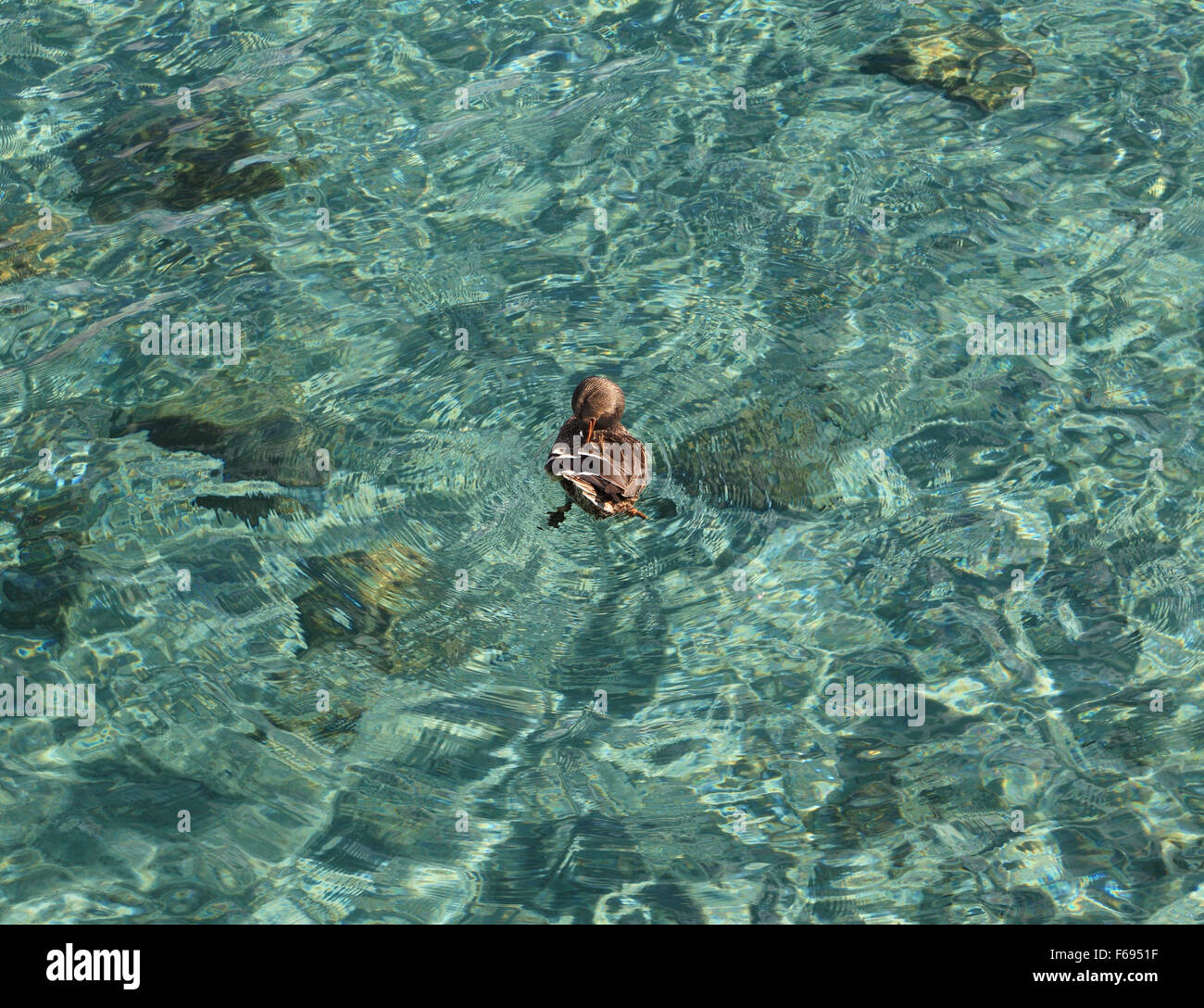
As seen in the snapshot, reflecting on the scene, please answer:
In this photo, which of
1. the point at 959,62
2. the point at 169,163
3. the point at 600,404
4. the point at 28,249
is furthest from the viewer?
the point at 959,62

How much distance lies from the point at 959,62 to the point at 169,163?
19.4 ft

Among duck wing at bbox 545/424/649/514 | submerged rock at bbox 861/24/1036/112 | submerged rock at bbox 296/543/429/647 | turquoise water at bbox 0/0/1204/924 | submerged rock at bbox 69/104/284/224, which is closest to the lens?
turquoise water at bbox 0/0/1204/924

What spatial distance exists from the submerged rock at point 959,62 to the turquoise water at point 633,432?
0.05 m

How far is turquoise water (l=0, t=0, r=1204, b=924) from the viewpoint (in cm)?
559

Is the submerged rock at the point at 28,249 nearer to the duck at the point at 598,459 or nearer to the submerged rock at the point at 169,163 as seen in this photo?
the submerged rock at the point at 169,163

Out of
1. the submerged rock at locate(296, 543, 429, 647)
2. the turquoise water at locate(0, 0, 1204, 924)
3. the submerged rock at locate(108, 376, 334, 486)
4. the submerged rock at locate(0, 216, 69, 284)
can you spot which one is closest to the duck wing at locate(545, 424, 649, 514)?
the turquoise water at locate(0, 0, 1204, 924)

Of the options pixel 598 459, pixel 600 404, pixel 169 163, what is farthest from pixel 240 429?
pixel 169 163

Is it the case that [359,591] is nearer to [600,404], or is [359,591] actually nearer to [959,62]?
[600,404]

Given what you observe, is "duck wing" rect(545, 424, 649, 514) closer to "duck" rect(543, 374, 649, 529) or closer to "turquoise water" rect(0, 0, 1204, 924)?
"duck" rect(543, 374, 649, 529)

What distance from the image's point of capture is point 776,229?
26.8 ft

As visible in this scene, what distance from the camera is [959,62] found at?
30.8 feet

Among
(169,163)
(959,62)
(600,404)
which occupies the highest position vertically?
(959,62)

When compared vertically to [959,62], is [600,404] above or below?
below

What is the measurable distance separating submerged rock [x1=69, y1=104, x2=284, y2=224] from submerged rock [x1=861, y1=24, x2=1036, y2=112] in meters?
4.64
